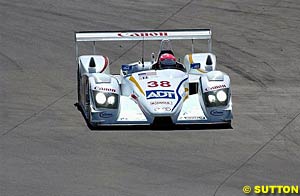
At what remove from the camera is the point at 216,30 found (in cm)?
2920

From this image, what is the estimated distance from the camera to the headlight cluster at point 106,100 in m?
20.0

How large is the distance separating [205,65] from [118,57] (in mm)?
4793

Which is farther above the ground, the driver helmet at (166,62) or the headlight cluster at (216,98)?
the driver helmet at (166,62)

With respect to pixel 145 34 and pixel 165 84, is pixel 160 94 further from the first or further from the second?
pixel 145 34

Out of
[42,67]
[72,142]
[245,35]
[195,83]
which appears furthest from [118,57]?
[72,142]

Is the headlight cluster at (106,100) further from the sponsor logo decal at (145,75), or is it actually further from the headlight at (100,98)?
the sponsor logo decal at (145,75)

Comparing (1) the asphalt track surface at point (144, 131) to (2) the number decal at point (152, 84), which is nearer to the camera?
(1) the asphalt track surface at point (144, 131)

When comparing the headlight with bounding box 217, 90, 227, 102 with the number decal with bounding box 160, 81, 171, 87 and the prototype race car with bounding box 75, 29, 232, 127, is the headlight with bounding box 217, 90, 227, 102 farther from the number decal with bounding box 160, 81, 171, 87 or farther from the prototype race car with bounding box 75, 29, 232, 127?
the number decal with bounding box 160, 81, 171, 87

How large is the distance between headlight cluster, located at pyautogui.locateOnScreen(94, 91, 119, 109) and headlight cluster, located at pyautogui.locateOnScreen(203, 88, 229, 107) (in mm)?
1684

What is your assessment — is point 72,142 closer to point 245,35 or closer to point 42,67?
point 42,67

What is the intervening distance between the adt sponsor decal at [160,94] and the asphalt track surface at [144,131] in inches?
25.1

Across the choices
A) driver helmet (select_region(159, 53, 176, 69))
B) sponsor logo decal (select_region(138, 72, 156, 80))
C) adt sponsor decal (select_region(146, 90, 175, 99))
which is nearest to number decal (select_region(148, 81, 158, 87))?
adt sponsor decal (select_region(146, 90, 175, 99))

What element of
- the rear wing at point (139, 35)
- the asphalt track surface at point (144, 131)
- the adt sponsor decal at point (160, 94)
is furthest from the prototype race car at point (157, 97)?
the rear wing at point (139, 35)

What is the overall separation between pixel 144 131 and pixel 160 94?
29.5 inches
